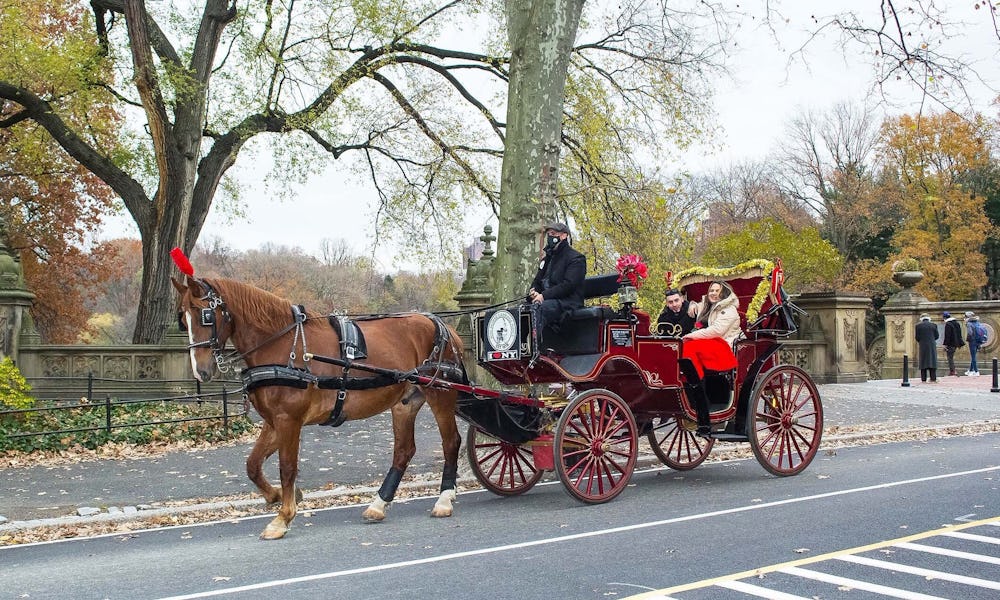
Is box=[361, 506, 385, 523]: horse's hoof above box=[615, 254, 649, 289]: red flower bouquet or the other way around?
the other way around

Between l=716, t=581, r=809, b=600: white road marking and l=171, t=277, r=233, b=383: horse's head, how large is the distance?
418 centimetres

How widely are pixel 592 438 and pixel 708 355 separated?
1.88 metres

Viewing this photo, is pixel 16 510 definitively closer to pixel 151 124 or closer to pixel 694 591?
pixel 694 591

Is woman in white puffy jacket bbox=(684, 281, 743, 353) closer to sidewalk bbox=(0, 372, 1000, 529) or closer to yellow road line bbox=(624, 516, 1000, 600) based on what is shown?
yellow road line bbox=(624, 516, 1000, 600)

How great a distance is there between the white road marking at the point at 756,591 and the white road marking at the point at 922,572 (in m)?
1.00

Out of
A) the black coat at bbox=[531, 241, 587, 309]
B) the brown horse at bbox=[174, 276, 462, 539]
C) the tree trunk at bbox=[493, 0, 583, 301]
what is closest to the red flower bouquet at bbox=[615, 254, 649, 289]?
the black coat at bbox=[531, 241, 587, 309]

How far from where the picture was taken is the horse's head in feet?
24.1

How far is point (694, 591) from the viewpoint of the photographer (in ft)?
18.4

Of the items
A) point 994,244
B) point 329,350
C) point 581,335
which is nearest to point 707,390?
point 581,335

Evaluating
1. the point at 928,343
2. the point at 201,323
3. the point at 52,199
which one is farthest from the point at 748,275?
the point at 52,199

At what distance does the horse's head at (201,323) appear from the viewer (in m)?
7.33

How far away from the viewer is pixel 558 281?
9.07 m

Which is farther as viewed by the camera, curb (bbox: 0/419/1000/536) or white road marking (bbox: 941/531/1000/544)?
curb (bbox: 0/419/1000/536)

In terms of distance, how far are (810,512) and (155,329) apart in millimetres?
17489
